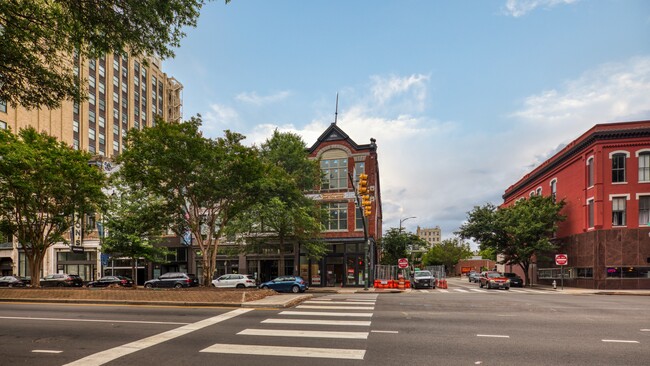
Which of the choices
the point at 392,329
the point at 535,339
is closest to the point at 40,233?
the point at 392,329

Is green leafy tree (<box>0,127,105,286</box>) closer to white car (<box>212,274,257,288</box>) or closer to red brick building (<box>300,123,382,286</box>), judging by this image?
white car (<box>212,274,257,288</box>)

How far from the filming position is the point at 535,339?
422 inches

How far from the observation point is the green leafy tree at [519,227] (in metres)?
40.2

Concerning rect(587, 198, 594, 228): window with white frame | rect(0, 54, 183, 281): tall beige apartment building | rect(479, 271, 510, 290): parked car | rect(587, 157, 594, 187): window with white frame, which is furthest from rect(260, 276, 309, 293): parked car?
rect(587, 157, 594, 187): window with white frame

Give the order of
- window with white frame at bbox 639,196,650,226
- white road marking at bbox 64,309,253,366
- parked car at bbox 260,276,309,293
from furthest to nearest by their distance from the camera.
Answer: window with white frame at bbox 639,196,650,226 → parked car at bbox 260,276,309,293 → white road marking at bbox 64,309,253,366

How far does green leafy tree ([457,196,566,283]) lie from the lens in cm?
4025

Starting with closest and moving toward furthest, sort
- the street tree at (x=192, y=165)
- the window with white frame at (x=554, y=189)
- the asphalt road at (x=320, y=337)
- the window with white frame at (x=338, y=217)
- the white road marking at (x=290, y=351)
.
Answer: the asphalt road at (x=320, y=337)
the white road marking at (x=290, y=351)
the street tree at (x=192, y=165)
the window with white frame at (x=338, y=217)
the window with white frame at (x=554, y=189)

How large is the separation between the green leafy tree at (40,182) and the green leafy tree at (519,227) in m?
35.4

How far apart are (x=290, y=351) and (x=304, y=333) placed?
6.89 feet

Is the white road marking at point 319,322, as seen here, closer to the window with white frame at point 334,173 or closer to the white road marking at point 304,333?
the white road marking at point 304,333

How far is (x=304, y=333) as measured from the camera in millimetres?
11461

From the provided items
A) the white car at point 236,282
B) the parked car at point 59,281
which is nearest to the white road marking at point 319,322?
the white car at point 236,282

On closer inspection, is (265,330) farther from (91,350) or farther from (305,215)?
(305,215)

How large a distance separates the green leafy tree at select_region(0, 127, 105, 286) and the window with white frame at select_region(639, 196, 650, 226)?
135ft
